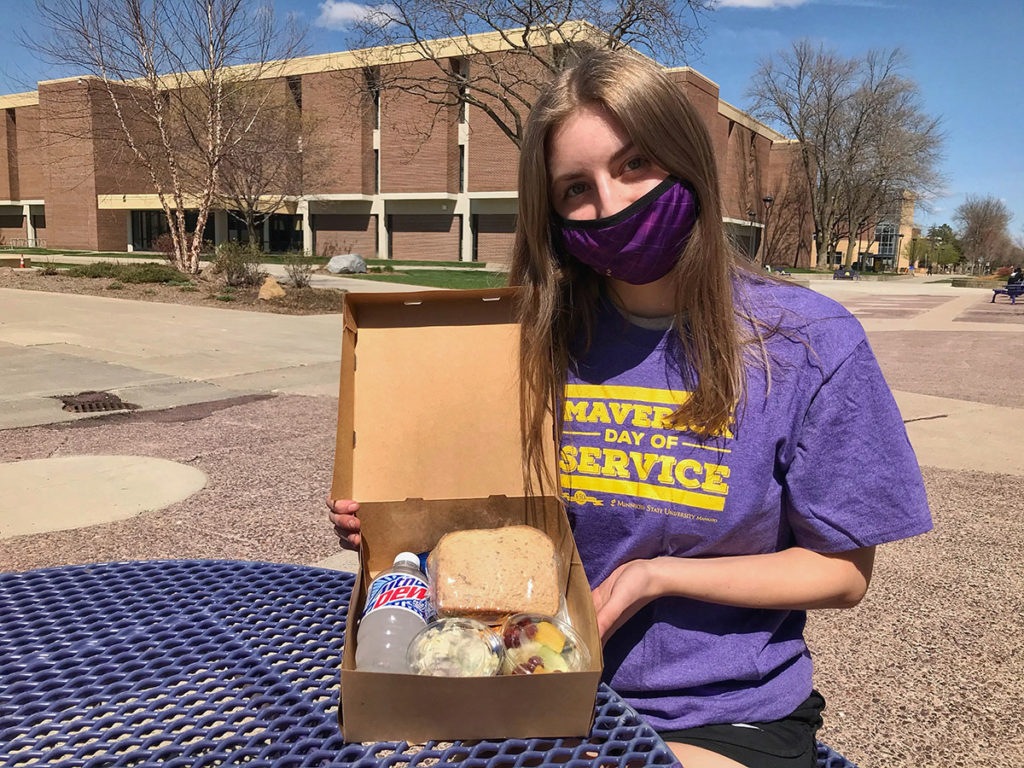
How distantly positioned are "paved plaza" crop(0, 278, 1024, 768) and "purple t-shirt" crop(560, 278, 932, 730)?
4.79 ft

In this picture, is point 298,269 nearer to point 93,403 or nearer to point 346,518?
point 93,403

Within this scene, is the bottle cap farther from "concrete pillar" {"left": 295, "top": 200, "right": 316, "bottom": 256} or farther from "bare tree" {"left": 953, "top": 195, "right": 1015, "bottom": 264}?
"bare tree" {"left": 953, "top": 195, "right": 1015, "bottom": 264}

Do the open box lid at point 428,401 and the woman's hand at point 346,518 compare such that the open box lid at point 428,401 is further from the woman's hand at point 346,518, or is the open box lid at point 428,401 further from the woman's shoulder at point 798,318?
the woman's shoulder at point 798,318

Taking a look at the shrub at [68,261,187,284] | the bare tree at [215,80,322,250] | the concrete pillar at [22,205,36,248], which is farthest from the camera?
the concrete pillar at [22,205,36,248]

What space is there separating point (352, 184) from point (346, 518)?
5045 cm

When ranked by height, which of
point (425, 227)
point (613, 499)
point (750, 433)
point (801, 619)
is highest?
point (425, 227)

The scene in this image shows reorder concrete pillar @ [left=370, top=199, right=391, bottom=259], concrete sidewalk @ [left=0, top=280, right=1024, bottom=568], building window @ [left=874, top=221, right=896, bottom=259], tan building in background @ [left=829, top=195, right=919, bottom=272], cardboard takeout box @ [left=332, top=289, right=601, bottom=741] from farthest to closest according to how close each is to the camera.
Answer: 1. building window @ [left=874, top=221, right=896, bottom=259]
2. tan building in background @ [left=829, top=195, right=919, bottom=272]
3. concrete pillar @ [left=370, top=199, right=391, bottom=259]
4. concrete sidewalk @ [left=0, top=280, right=1024, bottom=568]
5. cardboard takeout box @ [left=332, top=289, right=601, bottom=741]

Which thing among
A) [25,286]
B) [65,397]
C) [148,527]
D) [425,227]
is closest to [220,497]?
[148,527]

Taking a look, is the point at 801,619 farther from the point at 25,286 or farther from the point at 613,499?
the point at 25,286

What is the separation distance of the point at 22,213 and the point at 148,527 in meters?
64.7

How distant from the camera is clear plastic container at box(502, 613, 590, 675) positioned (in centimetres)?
113

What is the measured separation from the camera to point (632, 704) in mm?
1465

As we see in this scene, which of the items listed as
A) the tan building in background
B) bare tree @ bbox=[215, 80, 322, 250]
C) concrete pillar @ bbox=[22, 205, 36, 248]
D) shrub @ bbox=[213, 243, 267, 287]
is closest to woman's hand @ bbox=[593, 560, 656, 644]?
shrub @ bbox=[213, 243, 267, 287]

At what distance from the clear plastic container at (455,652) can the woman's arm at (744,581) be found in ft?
0.86
